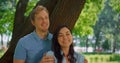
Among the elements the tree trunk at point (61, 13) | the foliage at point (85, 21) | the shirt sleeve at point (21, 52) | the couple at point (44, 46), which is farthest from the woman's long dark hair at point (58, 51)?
the foliage at point (85, 21)

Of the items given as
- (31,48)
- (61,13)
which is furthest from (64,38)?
(61,13)

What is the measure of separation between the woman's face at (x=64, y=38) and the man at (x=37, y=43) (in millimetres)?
177

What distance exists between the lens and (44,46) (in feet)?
15.1

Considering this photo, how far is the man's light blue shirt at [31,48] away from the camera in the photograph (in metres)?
4.53

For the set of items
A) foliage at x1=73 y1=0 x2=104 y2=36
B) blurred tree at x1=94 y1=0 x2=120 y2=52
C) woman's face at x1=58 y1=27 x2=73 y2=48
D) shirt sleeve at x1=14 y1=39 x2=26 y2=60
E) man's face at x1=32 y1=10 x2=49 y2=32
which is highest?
man's face at x1=32 y1=10 x2=49 y2=32

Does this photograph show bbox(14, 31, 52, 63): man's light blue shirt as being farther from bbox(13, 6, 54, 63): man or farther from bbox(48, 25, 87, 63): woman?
bbox(48, 25, 87, 63): woman

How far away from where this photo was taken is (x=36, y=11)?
455cm

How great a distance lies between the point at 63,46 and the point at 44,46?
23cm

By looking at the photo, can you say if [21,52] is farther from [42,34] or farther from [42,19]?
[42,19]

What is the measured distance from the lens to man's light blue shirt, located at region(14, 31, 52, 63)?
14.9ft

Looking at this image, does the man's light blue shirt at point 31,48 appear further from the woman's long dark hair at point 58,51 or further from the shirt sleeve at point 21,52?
the woman's long dark hair at point 58,51

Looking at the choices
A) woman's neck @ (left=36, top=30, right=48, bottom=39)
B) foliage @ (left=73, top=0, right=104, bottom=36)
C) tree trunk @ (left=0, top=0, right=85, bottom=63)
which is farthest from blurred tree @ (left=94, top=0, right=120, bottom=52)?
woman's neck @ (left=36, top=30, right=48, bottom=39)

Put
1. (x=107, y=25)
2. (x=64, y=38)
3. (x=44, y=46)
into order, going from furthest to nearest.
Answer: (x=107, y=25), (x=44, y=46), (x=64, y=38)

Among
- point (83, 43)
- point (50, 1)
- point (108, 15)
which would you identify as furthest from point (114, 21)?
point (50, 1)
